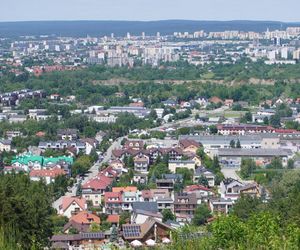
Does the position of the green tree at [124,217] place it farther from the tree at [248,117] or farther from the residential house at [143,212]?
the tree at [248,117]

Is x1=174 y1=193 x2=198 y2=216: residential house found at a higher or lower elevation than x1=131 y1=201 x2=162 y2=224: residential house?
lower

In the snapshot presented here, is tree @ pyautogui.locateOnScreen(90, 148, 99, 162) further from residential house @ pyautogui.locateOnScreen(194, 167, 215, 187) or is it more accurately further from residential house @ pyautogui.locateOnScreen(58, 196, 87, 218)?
residential house @ pyautogui.locateOnScreen(58, 196, 87, 218)

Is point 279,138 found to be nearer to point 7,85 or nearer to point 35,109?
point 35,109

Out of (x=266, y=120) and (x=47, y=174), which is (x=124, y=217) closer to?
(x=47, y=174)

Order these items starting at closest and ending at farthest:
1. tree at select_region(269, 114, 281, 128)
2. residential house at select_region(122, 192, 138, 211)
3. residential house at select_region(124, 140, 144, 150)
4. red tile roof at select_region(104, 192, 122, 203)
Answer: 1. residential house at select_region(122, 192, 138, 211)
2. red tile roof at select_region(104, 192, 122, 203)
3. residential house at select_region(124, 140, 144, 150)
4. tree at select_region(269, 114, 281, 128)

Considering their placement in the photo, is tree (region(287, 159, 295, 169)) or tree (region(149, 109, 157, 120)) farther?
tree (region(149, 109, 157, 120))

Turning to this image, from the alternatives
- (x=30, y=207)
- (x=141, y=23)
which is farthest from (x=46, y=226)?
(x=141, y=23)

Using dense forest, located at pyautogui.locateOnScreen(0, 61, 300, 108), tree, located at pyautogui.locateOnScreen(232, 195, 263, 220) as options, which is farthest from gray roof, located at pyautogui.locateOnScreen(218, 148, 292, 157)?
dense forest, located at pyautogui.locateOnScreen(0, 61, 300, 108)

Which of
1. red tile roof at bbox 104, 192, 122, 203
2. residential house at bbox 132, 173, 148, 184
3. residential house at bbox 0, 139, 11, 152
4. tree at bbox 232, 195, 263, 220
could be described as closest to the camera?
tree at bbox 232, 195, 263, 220

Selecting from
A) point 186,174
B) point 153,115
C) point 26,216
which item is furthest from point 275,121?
point 26,216
